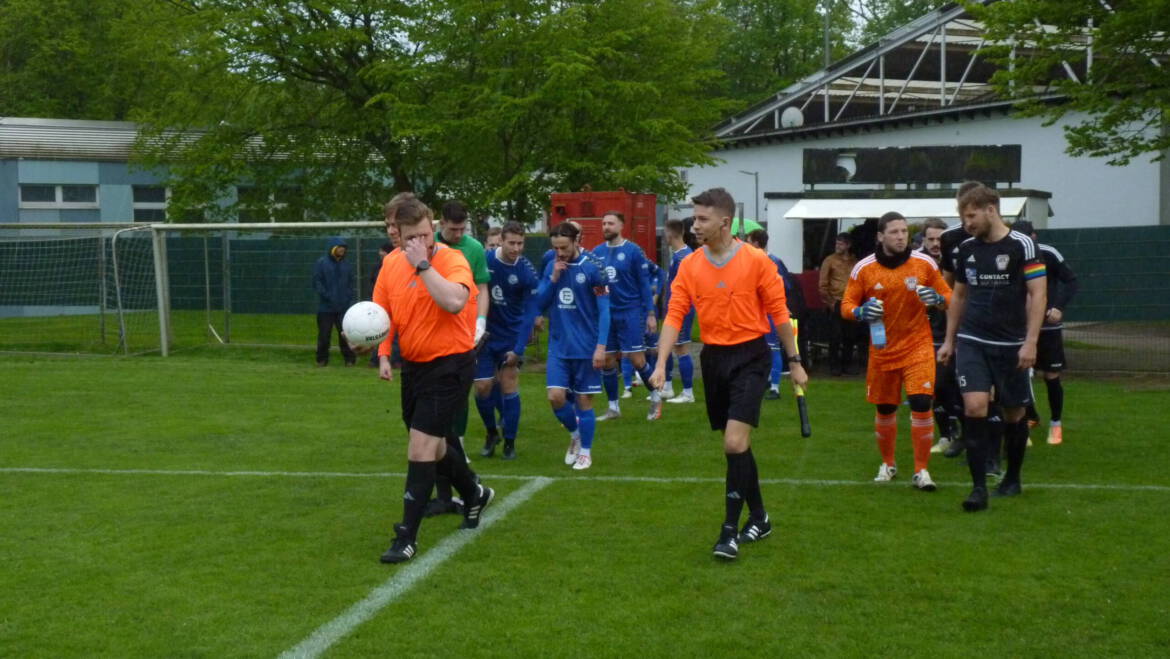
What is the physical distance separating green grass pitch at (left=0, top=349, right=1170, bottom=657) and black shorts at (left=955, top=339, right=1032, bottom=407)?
0.74 m

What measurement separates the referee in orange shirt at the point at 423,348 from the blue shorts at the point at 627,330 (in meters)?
5.66

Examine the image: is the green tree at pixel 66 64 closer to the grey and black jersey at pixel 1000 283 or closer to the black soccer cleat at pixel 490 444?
the black soccer cleat at pixel 490 444

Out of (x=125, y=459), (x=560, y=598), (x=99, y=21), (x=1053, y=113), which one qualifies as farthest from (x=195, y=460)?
(x=99, y=21)

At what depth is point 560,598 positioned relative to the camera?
6.16 meters

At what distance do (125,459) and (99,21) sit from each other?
4192 centimetres

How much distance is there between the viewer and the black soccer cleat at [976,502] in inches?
319

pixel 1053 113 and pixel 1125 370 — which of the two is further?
pixel 1053 113

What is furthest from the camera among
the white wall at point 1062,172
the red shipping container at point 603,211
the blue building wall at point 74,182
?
the blue building wall at point 74,182

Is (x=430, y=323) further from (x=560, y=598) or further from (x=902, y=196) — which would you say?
(x=902, y=196)

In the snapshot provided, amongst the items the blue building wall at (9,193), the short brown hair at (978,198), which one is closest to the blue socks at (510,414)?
the short brown hair at (978,198)

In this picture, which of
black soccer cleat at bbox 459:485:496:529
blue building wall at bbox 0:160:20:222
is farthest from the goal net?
blue building wall at bbox 0:160:20:222

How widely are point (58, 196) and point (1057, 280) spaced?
34502mm

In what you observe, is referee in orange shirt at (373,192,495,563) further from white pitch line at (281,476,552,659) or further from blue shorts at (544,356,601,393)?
blue shorts at (544,356,601,393)

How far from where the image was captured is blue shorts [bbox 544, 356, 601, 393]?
10.1m
